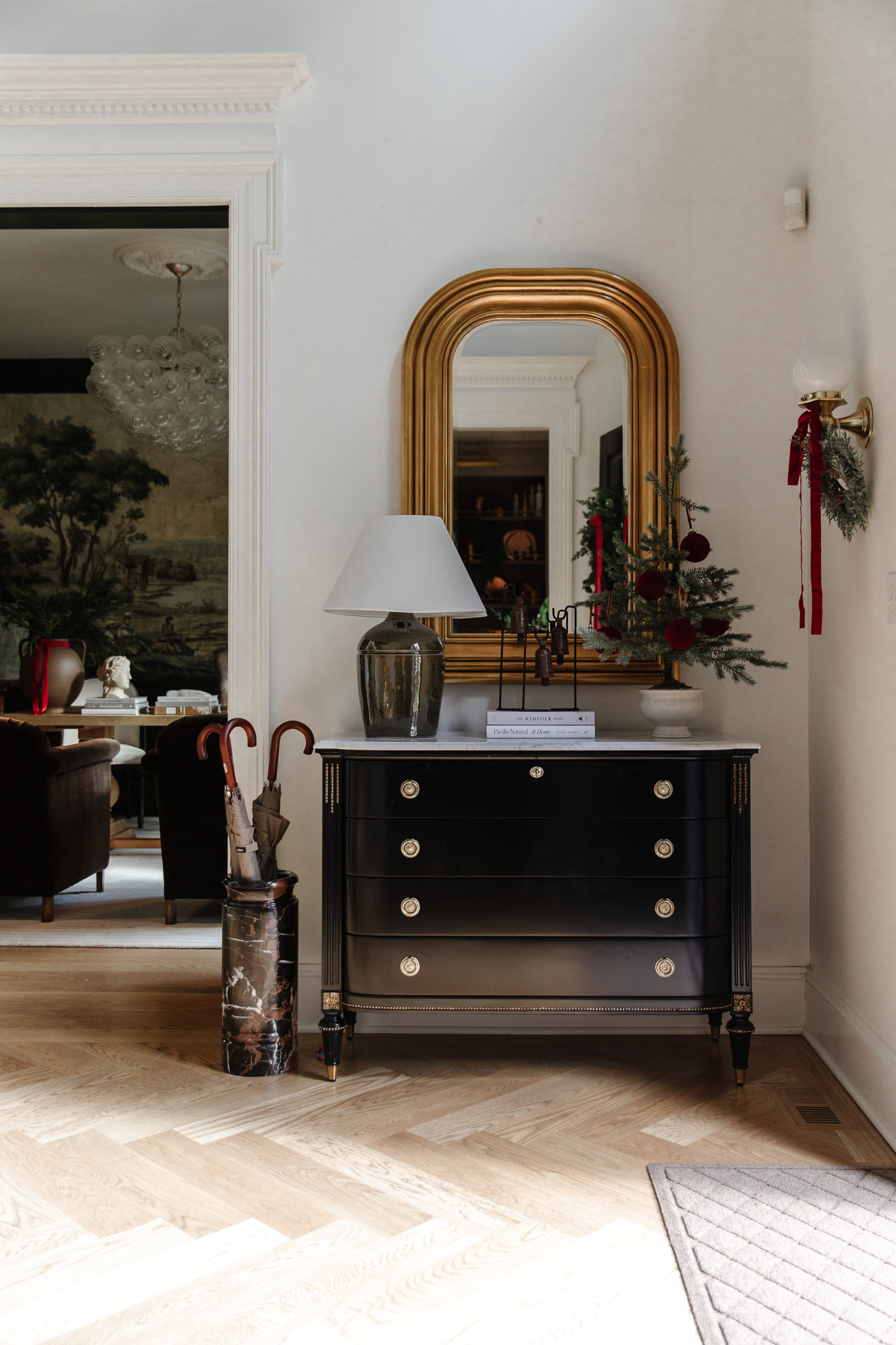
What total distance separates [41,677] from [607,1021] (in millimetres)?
4355

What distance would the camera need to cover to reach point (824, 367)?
2.47m

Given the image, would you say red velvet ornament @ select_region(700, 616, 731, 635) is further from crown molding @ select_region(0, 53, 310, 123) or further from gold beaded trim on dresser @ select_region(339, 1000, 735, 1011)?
crown molding @ select_region(0, 53, 310, 123)

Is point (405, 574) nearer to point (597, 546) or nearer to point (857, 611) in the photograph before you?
point (597, 546)

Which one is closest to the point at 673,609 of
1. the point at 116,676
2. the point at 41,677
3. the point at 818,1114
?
Result: the point at 818,1114

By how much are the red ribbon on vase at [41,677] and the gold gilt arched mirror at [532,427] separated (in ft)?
12.7

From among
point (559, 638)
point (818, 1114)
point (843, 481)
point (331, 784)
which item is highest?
point (843, 481)

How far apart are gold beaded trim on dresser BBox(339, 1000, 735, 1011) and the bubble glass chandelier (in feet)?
13.3

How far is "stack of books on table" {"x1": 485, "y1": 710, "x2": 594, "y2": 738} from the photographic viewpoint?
2709mm

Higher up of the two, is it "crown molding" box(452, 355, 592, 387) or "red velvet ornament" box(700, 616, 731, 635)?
"crown molding" box(452, 355, 592, 387)

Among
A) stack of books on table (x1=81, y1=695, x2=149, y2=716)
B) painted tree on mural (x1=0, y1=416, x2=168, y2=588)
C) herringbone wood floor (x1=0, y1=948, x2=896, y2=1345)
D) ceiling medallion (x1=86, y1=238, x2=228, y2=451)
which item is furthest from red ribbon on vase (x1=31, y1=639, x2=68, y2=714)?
herringbone wood floor (x1=0, y1=948, x2=896, y2=1345)

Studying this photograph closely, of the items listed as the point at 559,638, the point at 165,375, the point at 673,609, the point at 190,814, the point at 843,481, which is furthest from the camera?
the point at 165,375

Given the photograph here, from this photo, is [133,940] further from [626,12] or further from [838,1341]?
[626,12]

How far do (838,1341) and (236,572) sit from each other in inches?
93.4

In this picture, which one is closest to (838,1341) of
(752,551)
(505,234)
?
(752,551)
